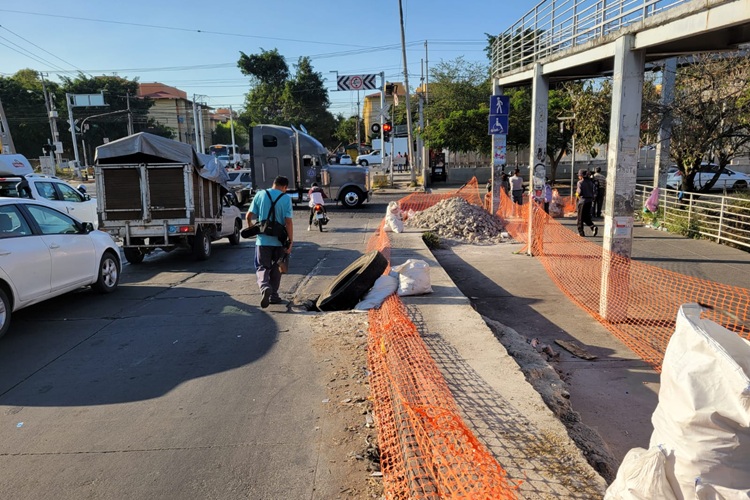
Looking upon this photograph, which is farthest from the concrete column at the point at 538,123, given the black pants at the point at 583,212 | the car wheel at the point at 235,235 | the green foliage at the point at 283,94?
the green foliage at the point at 283,94

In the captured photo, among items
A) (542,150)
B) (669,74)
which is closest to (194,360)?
(542,150)

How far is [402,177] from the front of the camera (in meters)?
37.2

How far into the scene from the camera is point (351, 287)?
7.13 metres

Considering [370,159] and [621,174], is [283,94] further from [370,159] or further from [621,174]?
[621,174]

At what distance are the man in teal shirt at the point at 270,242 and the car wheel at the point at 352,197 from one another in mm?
15681

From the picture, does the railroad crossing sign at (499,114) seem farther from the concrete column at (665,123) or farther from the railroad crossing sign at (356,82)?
the railroad crossing sign at (356,82)

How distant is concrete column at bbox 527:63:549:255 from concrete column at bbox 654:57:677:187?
5.63 meters

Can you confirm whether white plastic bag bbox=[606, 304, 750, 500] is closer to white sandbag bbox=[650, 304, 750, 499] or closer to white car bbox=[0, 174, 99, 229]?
white sandbag bbox=[650, 304, 750, 499]

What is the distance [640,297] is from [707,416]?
638 cm

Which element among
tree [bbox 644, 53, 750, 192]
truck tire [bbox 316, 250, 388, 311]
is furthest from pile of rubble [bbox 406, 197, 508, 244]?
truck tire [bbox 316, 250, 388, 311]

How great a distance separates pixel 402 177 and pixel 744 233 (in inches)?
1038

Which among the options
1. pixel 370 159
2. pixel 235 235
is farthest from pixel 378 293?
pixel 370 159

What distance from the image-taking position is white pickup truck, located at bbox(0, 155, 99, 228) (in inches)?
484

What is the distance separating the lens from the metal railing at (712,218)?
12.1 metres
